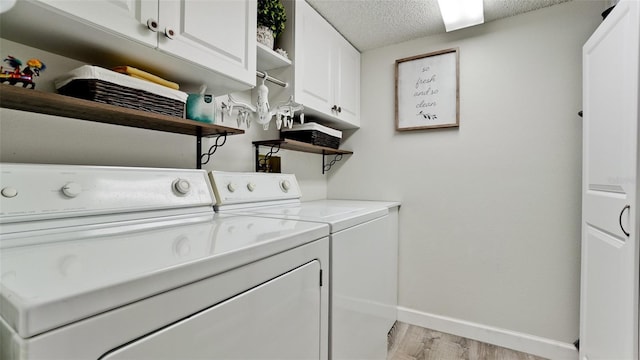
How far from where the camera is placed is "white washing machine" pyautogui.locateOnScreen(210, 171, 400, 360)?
1146 mm

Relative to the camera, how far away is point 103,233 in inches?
33.3

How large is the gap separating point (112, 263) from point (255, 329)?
368 mm

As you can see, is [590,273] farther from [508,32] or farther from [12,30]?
[12,30]

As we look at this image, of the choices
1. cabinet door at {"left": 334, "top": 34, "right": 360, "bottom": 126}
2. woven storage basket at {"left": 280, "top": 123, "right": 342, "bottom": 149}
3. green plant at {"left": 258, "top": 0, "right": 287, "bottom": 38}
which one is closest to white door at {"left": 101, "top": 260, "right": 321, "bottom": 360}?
woven storage basket at {"left": 280, "top": 123, "right": 342, "bottom": 149}

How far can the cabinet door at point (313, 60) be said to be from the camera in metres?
1.73

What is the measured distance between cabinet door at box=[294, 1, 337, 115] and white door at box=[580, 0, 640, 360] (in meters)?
1.44

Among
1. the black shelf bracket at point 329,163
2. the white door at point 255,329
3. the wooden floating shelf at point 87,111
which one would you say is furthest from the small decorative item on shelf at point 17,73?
the black shelf bracket at point 329,163

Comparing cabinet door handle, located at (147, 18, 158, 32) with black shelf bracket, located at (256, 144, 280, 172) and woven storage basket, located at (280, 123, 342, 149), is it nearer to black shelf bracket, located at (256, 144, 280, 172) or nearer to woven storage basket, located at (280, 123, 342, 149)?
black shelf bracket, located at (256, 144, 280, 172)

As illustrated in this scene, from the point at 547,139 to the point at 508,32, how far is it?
2.56 ft

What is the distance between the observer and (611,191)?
1.29m

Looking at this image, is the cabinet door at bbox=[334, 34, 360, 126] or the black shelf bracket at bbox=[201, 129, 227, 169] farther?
the cabinet door at bbox=[334, 34, 360, 126]

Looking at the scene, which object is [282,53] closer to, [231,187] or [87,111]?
[231,187]

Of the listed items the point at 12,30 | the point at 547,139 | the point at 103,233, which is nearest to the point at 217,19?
the point at 12,30

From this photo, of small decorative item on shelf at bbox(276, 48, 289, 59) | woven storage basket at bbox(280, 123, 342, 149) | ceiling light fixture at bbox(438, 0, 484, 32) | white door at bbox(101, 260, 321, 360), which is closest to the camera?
white door at bbox(101, 260, 321, 360)
